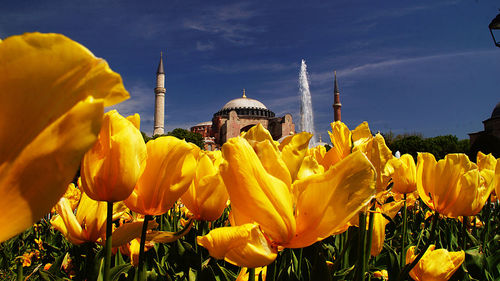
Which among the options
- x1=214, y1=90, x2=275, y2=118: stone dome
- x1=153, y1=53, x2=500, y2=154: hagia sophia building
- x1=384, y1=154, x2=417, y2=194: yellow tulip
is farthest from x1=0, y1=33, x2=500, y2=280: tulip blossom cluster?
x1=214, y1=90, x2=275, y2=118: stone dome

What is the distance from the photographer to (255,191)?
569 millimetres

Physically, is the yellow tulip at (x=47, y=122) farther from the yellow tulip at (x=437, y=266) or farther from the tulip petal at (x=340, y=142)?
the yellow tulip at (x=437, y=266)

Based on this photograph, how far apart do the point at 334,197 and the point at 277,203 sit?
10 cm

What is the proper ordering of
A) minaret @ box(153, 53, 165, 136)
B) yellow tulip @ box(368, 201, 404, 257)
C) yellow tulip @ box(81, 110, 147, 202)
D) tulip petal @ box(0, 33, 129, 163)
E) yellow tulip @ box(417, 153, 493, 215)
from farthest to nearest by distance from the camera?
minaret @ box(153, 53, 165, 136)
yellow tulip @ box(368, 201, 404, 257)
yellow tulip @ box(417, 153, 493, 215)
yellow tulip @ box(81, 110, 147, 202)
tulip petal @ box(0, 33, 129, 163)

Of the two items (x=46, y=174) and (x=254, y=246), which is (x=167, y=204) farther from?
(x=46, y=174)

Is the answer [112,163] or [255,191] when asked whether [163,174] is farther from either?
[255,191]

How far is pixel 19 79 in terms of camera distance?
11.7 inches

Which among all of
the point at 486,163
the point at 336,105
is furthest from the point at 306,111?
the point at 486,163

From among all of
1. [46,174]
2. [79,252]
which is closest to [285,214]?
[46,174]

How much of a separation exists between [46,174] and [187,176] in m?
0.48

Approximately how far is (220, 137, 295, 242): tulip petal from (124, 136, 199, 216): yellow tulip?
0.22 m

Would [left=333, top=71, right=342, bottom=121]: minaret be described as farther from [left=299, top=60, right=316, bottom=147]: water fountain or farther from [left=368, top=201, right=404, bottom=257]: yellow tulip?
[left=368, top=201, right=404, bottom=257]: yellow tulip

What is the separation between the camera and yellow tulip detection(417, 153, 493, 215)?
1.08 meters

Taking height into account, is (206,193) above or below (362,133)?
below
